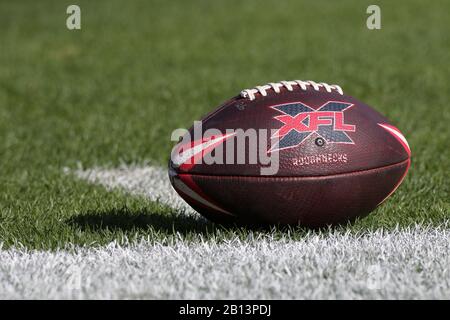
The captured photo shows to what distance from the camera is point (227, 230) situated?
3920 mm

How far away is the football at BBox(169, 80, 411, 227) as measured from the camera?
3730 mm

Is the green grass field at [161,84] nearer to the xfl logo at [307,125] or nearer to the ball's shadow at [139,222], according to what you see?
the ball's shadow at [139,222]

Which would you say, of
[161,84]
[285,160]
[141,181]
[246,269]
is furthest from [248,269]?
[161,84]

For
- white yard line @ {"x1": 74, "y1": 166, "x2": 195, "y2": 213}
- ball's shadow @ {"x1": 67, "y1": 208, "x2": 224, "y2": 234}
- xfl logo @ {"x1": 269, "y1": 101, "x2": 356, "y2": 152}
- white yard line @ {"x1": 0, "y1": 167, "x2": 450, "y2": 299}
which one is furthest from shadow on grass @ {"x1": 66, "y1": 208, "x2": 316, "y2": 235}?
Answer: xfl logo @ {"x1": 269, "y1": 101, "x2": 356, "y2": 152}

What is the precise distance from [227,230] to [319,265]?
0.71m

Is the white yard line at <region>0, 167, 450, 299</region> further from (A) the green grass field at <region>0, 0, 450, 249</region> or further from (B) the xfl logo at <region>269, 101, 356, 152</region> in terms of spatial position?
(B) the xfl logo at <region>269, 101, 356, 152</region>

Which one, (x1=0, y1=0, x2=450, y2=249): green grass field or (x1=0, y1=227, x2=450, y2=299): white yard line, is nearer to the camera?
(x1=0, y1=227, x2=450, y2=299): white yard line

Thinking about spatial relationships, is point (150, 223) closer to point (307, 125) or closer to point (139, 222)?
point (139, 222)

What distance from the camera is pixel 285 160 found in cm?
372

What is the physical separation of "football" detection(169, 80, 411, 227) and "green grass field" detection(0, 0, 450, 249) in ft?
0.54

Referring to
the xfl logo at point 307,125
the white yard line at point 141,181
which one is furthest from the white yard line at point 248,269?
the white yard line at point 141,181
